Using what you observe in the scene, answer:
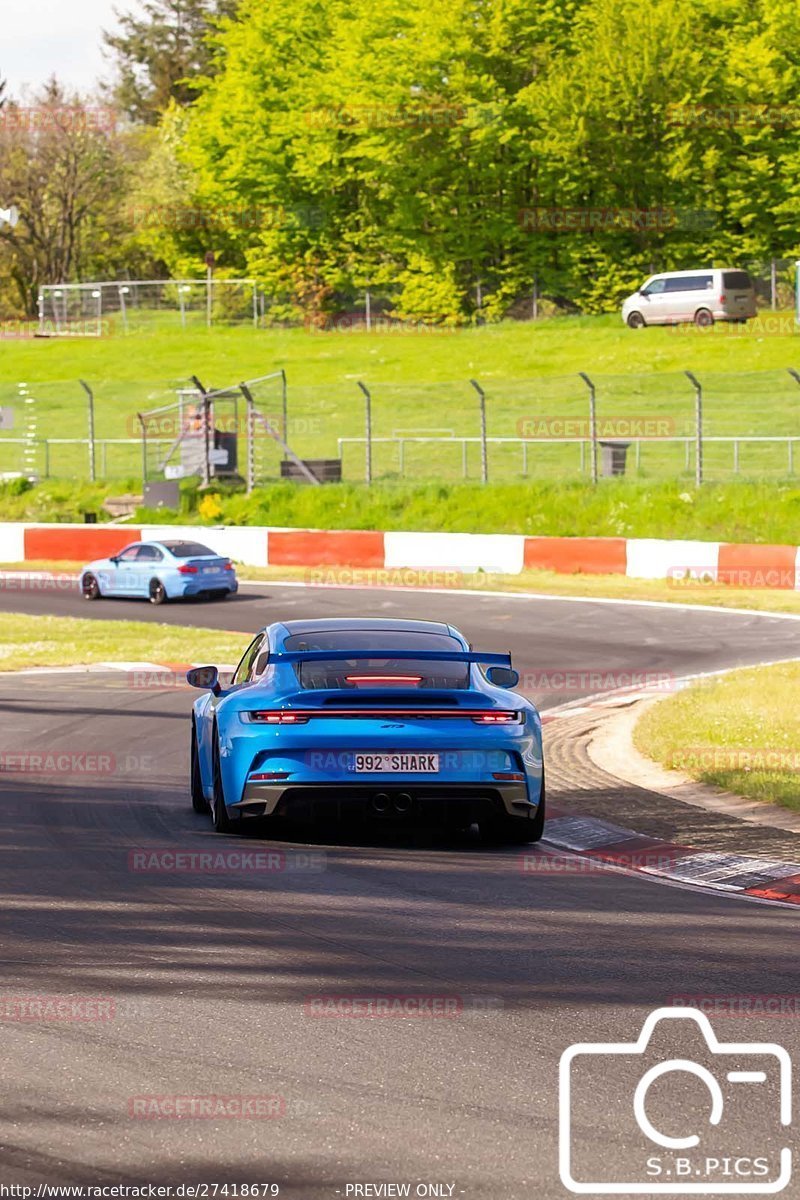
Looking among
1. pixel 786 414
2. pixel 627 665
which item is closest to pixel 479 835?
pixel 627 665

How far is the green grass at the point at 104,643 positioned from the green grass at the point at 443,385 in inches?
541

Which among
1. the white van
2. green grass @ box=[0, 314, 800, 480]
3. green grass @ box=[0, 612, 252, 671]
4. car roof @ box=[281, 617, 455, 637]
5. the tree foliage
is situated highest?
the tree foliage

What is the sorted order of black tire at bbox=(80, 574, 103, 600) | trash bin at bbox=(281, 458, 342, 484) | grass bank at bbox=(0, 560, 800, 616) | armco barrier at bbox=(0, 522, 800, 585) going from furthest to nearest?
trash bin at bbox=(281, 458, 342, 484) → black tire at bbox=(80, 574, 103, 600) → armco barrier at bbox=(0, 522, 800, 585) → grass bank at bbox=(0, 560, 800, 616)

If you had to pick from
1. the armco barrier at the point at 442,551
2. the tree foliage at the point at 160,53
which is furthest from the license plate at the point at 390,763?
the tree foliage at the point at 160,53

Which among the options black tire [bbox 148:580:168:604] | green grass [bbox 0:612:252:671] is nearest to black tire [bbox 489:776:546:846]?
green grass [bbox 0:612:252:671]

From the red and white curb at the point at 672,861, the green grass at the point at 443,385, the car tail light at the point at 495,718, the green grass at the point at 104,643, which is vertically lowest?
the green grass at the point at 104,643

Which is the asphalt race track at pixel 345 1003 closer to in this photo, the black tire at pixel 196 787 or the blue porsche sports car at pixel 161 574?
the black tire at pixel 196 787

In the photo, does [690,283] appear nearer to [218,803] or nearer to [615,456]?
[615,456]

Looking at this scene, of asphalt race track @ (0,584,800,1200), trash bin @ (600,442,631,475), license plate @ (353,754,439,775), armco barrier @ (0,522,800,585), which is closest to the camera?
asphalt race track @ (0,584,800,1200)

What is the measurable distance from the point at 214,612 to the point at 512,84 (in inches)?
1925

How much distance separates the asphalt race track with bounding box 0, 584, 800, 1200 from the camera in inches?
201

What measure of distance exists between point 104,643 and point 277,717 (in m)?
14.7

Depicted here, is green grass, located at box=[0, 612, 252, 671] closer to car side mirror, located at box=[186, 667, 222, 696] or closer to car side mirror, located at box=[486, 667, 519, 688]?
car side mirror, located at box=[186, 667, 222, 696]

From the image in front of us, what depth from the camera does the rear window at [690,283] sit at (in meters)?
56.5
